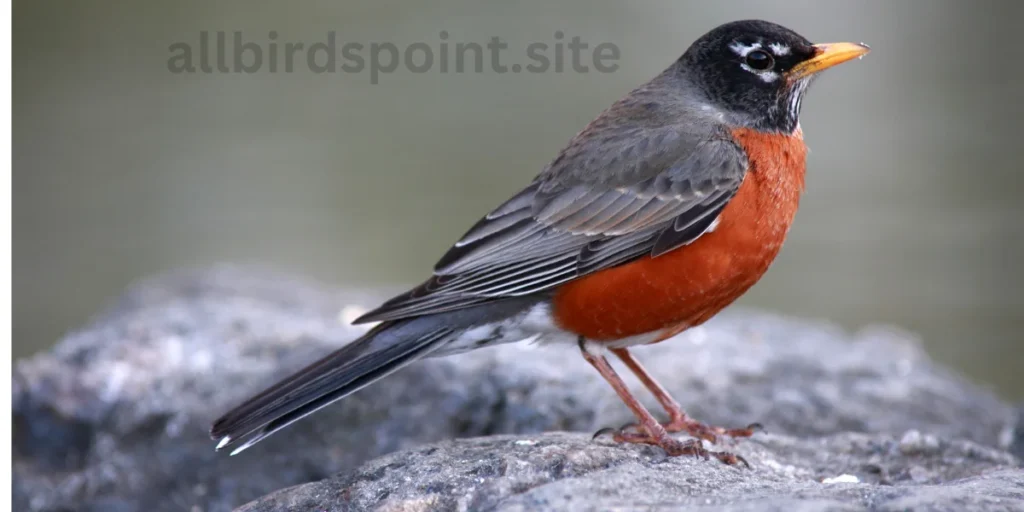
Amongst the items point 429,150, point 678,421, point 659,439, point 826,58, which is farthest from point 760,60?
point 429,150

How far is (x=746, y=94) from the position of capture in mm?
5242

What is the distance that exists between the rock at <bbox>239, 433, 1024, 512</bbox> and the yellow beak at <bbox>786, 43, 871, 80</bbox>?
159cm

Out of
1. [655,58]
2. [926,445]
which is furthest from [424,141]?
[926,445]

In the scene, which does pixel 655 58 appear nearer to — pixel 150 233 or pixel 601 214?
pixel 150 233

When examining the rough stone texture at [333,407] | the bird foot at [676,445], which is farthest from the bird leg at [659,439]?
the rough stone texture at [333,407]

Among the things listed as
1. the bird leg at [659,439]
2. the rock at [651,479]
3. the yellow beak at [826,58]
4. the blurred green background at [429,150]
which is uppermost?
the blurred green background at [429,150]

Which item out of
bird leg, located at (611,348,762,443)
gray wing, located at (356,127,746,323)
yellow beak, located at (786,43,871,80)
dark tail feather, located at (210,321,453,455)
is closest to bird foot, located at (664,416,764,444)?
bird leg, located at (611,348,762,443)

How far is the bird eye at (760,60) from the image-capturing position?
5223mm

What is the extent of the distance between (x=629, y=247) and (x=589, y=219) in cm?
21

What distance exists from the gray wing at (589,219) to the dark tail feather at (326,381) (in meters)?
0.09

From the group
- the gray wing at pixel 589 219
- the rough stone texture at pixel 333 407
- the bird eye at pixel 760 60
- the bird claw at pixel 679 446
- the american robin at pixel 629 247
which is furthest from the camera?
the bird eye at pixel 760 60

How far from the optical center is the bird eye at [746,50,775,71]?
17.1 ft

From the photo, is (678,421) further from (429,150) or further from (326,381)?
(429,150)

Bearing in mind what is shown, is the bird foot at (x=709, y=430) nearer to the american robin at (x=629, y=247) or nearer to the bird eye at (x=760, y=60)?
the american robin at (x=629, y=247)
